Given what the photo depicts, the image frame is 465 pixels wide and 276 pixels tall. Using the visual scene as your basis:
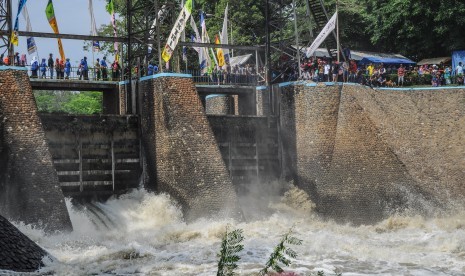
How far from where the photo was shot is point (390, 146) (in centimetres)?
2719

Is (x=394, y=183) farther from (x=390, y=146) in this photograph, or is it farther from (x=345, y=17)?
(x=345, y=17)

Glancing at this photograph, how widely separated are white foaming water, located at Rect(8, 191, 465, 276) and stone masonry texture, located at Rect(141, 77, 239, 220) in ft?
1.96

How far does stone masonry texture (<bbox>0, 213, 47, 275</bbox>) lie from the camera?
43.5 ft

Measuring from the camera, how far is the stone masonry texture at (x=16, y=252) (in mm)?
13272

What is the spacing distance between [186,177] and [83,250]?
6.04 m

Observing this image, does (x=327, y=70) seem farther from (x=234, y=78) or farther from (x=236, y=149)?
(x=236, y=149)

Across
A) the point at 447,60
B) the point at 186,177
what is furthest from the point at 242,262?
the point at 447,60

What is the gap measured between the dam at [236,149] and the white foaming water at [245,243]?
0.76 meters

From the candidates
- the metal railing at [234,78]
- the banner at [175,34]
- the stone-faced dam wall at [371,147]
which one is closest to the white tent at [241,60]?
the metal railing at [234,78]

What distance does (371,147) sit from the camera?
2692 cm

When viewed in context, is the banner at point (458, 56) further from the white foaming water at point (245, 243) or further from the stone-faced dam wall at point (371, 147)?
the white foaming water at point (245, 243)

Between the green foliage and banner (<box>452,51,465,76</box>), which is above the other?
banner (<box>452,51,465,76</box>)

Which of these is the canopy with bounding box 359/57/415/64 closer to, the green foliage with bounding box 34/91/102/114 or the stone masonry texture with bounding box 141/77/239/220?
the stone masonry texture with bounding box 141/77/239/220

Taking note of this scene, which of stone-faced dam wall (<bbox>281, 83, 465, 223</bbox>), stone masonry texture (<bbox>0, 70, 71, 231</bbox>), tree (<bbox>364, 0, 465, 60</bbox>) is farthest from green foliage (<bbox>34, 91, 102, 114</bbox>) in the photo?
stone masonry texture (<bbox>0, 70, 71, 231</bbox>)
